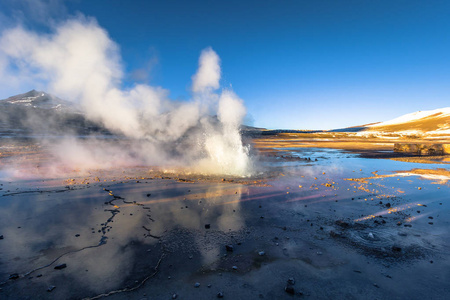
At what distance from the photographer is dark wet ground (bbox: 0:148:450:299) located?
A: 410 centimetres

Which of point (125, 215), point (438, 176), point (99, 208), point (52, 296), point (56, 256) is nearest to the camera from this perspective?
point (52, 296)

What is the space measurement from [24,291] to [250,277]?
4.14 m

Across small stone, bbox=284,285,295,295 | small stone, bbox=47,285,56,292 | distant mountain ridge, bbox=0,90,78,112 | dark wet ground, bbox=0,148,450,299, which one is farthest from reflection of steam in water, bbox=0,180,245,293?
distant mountain ridge, bbox=0,90,78,112

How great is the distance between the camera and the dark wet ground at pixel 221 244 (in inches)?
161

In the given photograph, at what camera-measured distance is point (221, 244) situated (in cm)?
562

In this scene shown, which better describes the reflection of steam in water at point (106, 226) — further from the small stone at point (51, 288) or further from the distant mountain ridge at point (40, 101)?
the distant mountain ridge at point (40, 101)

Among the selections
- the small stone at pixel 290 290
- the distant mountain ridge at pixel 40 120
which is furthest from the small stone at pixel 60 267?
the distant mountain ridge at pixel 40 120

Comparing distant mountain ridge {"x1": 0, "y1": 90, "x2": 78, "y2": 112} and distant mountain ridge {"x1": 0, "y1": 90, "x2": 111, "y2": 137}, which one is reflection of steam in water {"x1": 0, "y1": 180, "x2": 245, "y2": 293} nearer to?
distant mountain ridge {"x1": 0, "y1": 90, "x2": 111, "y2": 137}

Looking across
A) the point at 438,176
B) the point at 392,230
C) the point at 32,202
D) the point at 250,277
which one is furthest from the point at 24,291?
the point at 438,176

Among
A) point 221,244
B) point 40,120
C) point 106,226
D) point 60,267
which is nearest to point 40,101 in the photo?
point 40,120

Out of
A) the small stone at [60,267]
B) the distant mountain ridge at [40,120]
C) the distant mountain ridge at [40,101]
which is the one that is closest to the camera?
the small stone at [60,267]

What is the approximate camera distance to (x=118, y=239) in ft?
18.9

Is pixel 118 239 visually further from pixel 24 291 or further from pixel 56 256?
pixel 24 291

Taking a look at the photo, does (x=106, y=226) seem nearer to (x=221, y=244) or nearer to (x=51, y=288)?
(x=51, y=288)
